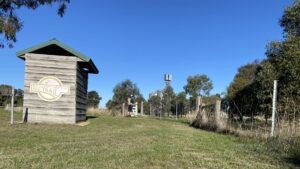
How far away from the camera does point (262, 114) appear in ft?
37.5

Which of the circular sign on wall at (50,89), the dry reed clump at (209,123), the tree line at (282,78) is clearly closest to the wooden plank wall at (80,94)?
the circular sign on wall at (50,89)

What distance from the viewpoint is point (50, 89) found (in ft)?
46.4

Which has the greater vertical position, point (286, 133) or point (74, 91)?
point (74, 91)

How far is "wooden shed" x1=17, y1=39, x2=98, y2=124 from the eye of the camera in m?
14.0

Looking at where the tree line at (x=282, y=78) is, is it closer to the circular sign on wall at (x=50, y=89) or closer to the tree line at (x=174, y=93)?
the circular sign on wall at (x=50, y=89)

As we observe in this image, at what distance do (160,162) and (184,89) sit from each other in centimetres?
5752

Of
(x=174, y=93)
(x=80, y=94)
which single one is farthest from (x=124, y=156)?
(x=174, y=93)


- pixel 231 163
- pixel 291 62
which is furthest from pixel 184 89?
pixel 231 163

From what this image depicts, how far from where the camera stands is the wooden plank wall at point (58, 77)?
1401cm

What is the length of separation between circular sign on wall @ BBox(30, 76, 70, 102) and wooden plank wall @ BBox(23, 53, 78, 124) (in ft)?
0.42

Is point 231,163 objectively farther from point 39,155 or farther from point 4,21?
point 4,21

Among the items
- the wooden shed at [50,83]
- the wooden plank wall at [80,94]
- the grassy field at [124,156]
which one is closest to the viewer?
the grassy field at [124,156]

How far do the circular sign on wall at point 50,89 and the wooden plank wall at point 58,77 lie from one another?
0.13m

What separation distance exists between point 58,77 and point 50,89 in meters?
0.60
